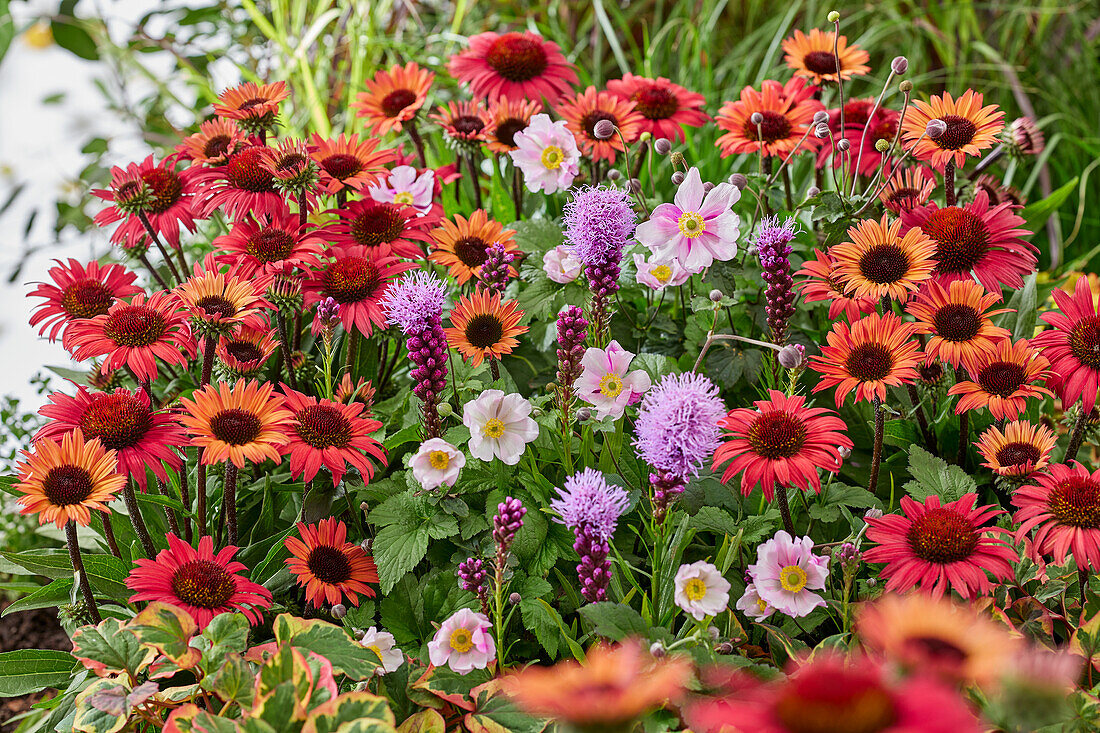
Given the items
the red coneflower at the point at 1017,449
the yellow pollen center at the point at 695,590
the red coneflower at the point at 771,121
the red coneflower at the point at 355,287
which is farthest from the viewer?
the red coneflower at the point at 771,121

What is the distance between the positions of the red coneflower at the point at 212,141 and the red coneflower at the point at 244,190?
5cm

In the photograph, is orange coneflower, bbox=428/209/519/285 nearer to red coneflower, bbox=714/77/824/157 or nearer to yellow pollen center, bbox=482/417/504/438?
yellow pollen center, bbox=482/417/504/438

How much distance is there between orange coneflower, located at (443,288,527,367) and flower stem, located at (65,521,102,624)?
47cm

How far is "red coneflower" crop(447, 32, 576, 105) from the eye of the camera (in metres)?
1.56

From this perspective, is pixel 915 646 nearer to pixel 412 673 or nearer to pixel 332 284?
pixel 412 673

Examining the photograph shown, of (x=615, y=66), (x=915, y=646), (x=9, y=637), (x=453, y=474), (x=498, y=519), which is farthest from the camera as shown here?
(x=615, y=66)

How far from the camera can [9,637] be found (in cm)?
167

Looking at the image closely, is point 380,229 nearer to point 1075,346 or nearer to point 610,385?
point 610,385

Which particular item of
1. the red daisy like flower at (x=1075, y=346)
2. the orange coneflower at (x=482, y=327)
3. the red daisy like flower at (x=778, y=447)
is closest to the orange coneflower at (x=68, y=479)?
the orange coneflower at (x=482, y=327)

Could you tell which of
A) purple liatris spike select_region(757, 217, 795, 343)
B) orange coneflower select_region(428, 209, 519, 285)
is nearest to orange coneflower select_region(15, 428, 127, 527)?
orange coneflower select_region(428, 209, 519, 285)

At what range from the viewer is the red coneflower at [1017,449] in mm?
1064

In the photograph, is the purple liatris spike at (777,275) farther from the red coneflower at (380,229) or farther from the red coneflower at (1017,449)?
the red coneflower at (380,229)

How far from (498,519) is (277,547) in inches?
15.6

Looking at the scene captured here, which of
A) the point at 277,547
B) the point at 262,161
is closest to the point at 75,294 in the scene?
the point at 262,161
